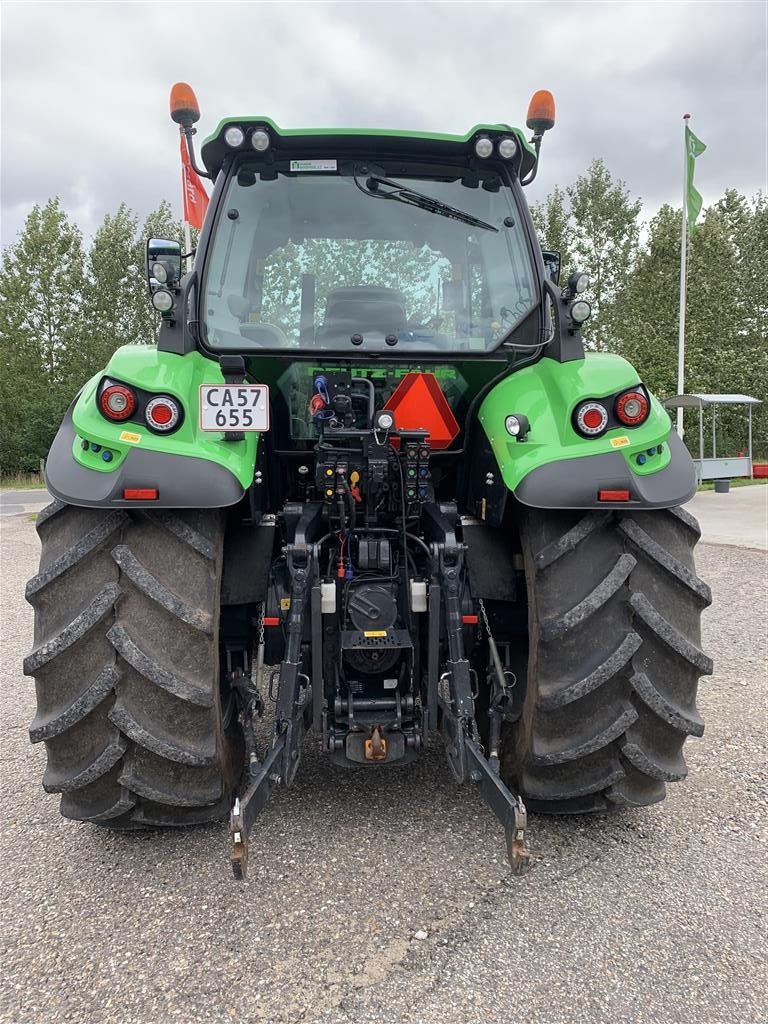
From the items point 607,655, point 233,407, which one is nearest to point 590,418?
point 607,655

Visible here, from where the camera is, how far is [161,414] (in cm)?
234

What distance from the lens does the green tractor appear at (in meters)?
2.31

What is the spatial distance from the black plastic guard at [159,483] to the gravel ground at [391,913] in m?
1.26

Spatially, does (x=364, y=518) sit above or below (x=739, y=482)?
above

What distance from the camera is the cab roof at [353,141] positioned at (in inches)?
110

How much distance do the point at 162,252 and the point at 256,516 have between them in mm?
1089

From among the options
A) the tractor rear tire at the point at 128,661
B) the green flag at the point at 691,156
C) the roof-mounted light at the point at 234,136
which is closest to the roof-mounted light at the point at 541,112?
the roof-mounted light at the point at 234,136

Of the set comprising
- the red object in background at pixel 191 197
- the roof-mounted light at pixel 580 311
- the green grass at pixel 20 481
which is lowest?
the green grass at pixel 20 481

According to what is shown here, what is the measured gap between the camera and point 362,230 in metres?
2.99

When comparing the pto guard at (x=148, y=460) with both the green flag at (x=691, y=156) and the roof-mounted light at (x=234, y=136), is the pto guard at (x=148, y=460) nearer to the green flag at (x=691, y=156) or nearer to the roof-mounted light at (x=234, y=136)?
the roof-mounted light at (x=234, y=136)

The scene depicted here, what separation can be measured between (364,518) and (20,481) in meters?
28.6

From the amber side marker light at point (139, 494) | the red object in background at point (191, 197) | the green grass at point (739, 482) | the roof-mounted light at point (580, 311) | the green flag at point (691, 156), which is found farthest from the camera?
the green grass at point (739, 482)

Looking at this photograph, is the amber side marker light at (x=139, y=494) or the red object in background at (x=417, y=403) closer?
the amber side marker light at (x=139, y=494)

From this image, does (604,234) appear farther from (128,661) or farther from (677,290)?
(128,661)
